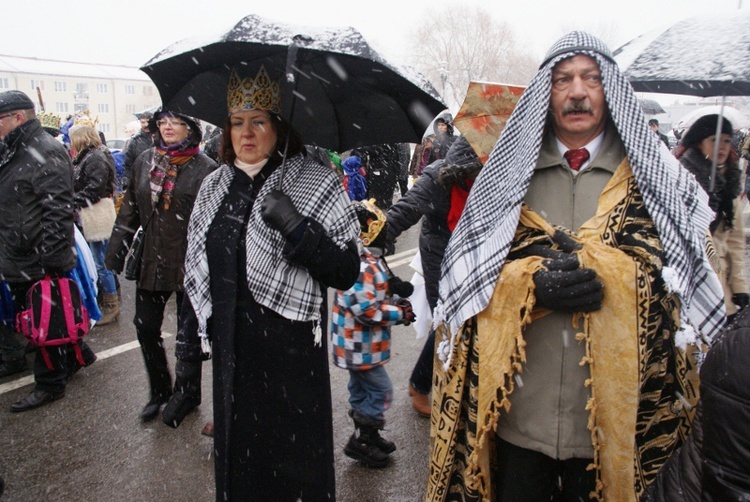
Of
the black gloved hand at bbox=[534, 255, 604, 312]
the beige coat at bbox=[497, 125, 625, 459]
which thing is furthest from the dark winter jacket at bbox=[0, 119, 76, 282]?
the black gloved hand at bbox=[534, 255, 604, 312]

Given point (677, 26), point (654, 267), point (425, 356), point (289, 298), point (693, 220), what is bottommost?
point (425, 356)

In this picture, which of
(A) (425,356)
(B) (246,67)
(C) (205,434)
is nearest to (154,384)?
(C) (205,434)

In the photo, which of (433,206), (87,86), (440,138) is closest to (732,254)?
(433,206)

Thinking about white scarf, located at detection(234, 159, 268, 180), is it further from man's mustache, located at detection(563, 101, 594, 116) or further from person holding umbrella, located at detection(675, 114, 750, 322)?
person holding umbrella, located at detection(675, 114, 750, 322)

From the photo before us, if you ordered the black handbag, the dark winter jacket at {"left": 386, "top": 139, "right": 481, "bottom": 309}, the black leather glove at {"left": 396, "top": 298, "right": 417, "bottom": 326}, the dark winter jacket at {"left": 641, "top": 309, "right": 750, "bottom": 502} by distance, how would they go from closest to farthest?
the dark winter jacket at {"left": 641, "top": 309, "right": 750, "bottom": 502}
the dark winter jacket at {"left": 386, "top": 139, "right": 481, "bottom": 309}
the black leather glove at {"left": 396, "top": 298, "right": 417, "bottom": 326}
the black handbag

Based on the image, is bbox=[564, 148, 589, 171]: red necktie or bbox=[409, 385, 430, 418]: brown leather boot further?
bbox=[409, 385, 430, 418]: brown leather boot

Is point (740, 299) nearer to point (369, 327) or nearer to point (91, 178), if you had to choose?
point (369, 327)

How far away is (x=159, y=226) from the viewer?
12.7ft

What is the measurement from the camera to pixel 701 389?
1.32 m

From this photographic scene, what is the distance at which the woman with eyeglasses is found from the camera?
3.85 metres

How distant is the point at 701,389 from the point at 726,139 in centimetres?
312

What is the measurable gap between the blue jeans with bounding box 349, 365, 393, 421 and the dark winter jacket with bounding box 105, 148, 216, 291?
4.42 ft

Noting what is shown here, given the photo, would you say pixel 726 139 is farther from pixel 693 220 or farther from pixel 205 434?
pixel 205 434

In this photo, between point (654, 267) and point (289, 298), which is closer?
point (654, 267)
